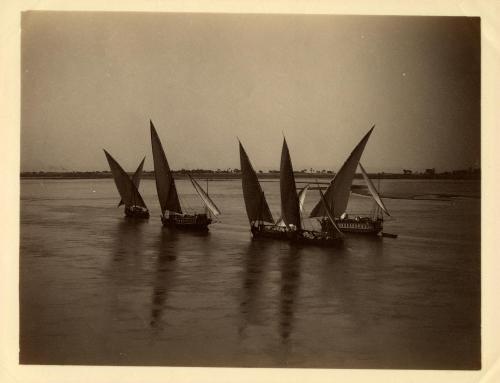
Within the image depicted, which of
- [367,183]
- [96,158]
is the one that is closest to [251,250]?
[367,183]

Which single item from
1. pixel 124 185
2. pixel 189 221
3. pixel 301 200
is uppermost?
pixel 124 185

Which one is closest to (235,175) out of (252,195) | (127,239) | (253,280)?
(252,195)

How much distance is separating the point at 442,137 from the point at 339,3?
0.95 meters

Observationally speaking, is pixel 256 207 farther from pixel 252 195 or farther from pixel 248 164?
pixel 248 164

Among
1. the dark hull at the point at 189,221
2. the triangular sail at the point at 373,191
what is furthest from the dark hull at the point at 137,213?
the triangular sail at the point at 373,191

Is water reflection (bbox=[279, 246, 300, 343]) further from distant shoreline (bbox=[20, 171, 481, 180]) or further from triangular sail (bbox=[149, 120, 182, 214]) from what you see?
triangular sail (bbox=[149, 120, 182, 214])

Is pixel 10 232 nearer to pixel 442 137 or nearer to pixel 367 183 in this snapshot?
pixel 367 183

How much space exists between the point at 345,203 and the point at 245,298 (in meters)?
1.37

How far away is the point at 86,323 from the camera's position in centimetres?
303

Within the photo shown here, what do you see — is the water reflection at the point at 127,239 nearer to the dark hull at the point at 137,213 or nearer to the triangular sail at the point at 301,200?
the dark hull at the point at 137,213

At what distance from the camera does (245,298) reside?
3.30 metres

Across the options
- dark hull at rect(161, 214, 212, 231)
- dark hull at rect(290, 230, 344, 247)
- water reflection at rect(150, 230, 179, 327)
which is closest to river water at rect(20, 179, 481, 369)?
water reflection at rect(150, 230, 179, 327)

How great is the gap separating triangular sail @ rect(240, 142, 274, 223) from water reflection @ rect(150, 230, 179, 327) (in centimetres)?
65

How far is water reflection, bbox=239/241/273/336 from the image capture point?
3100 mm
